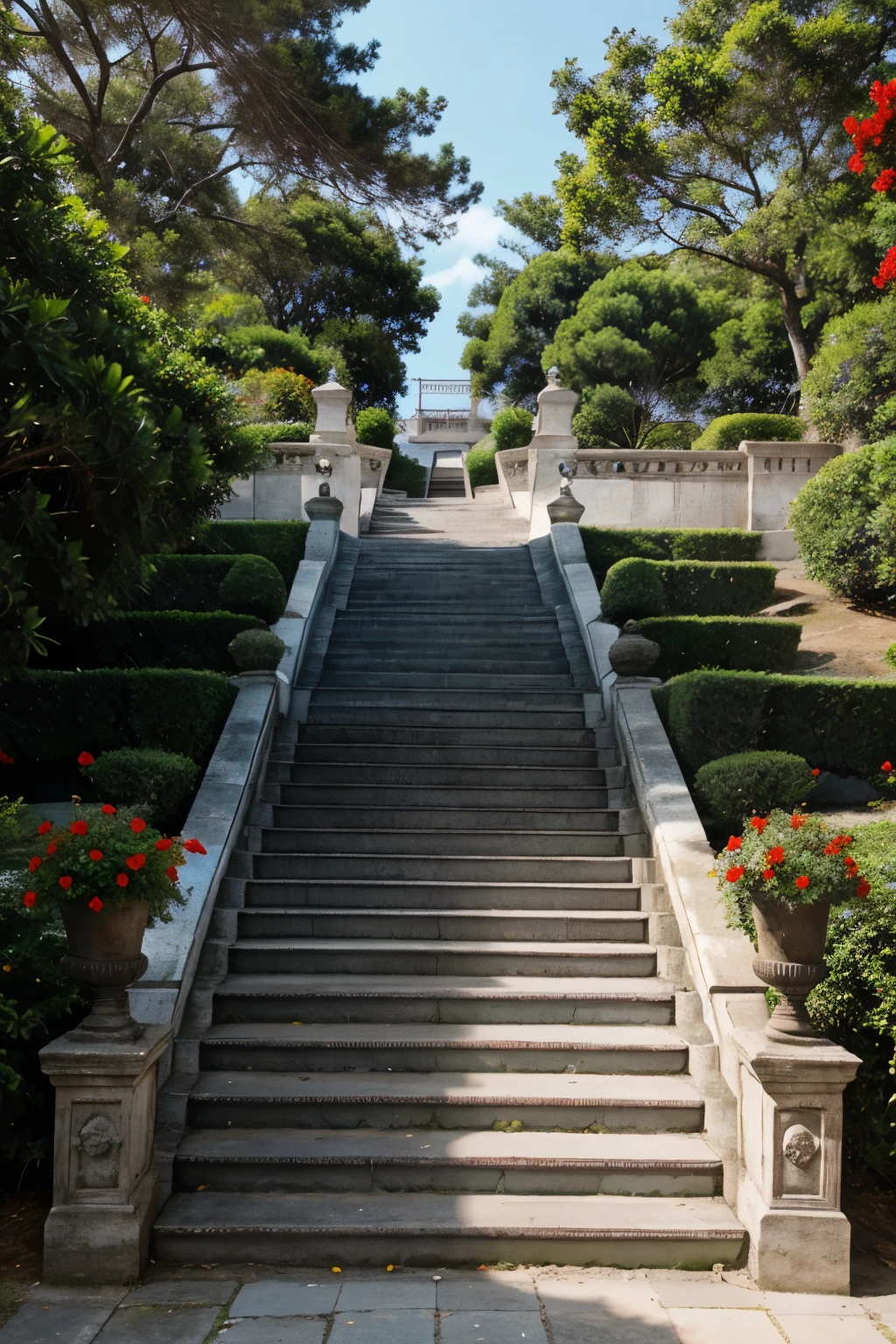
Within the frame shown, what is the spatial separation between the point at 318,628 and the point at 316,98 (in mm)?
13614

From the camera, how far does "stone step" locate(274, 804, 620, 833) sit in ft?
27.9

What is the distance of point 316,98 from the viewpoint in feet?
69.5

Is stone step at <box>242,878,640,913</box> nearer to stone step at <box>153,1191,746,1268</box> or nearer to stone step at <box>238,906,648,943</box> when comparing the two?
stone step at <box>238,906,648,943</box>

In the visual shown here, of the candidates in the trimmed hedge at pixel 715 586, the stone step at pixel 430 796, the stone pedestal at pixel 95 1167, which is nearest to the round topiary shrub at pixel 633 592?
the trimmed hedge at pixel 715 586

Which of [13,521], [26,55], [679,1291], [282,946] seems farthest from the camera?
[26,55]

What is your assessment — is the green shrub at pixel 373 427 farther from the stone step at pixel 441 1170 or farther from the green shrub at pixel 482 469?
the stone step at pixel 441 1170

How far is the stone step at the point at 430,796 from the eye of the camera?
8.79 metres

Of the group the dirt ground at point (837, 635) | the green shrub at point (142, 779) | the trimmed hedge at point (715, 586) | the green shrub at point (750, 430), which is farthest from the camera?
the green shrub at point (750, 430)

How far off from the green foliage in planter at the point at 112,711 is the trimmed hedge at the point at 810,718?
376 centimetres

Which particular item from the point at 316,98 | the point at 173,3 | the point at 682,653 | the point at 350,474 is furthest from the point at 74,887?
the point at 316,98

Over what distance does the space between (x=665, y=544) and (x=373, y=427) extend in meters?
12.5

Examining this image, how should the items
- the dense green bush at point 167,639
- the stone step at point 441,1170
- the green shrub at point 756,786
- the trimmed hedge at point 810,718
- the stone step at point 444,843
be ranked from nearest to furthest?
1. the stone step at point 441,1170
2. the green shrub at point 756,786
3. the stone step at point 444,843
4. the trimmed hedge at point 810,718
5. the dense green bush at point 167,639

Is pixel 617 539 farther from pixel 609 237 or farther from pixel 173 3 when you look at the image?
pixel 609 237

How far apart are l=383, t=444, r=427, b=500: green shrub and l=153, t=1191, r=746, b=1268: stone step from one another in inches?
1030
